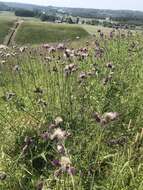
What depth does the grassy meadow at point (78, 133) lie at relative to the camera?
3.73 meters

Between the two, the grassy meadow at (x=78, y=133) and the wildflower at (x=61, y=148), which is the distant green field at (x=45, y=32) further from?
the wildflower at (x=61, y=148)

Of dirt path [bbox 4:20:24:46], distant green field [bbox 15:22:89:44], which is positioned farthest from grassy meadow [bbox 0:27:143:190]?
distant green field [bbox 15:22:89:44]

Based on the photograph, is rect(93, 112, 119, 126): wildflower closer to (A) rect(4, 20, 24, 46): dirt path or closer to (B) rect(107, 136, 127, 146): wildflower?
(B) rect(107, 136, 127, 146): wildflower

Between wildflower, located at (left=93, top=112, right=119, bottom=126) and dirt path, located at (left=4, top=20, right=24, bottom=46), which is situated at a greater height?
wildflower, located at (left=93, top=112, right=119, bottom=126)

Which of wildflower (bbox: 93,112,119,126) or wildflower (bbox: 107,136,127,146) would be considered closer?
wildflower (bbox: 93,112,119,126)

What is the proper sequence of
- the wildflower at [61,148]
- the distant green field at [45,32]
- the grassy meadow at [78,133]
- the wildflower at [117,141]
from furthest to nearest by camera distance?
the distant green field at [45,32] < the wildflower at [117,141] < the grassy meadow at [78,133] < the wildflower at [61,148]

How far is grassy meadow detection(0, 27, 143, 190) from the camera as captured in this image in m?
3.73

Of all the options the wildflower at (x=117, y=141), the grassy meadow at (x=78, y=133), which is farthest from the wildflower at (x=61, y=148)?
the wildflower at (x=117, y=141)

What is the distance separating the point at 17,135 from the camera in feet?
16.6

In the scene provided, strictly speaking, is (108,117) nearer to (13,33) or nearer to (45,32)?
(45,32)

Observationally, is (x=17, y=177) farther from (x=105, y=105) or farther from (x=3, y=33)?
(x=3, y=33)

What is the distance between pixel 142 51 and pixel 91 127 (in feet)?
12.3

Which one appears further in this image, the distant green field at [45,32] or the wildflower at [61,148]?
the distant green field at [45,32]

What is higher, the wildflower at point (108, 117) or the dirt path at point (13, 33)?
the wildflower at point (108, 117)
